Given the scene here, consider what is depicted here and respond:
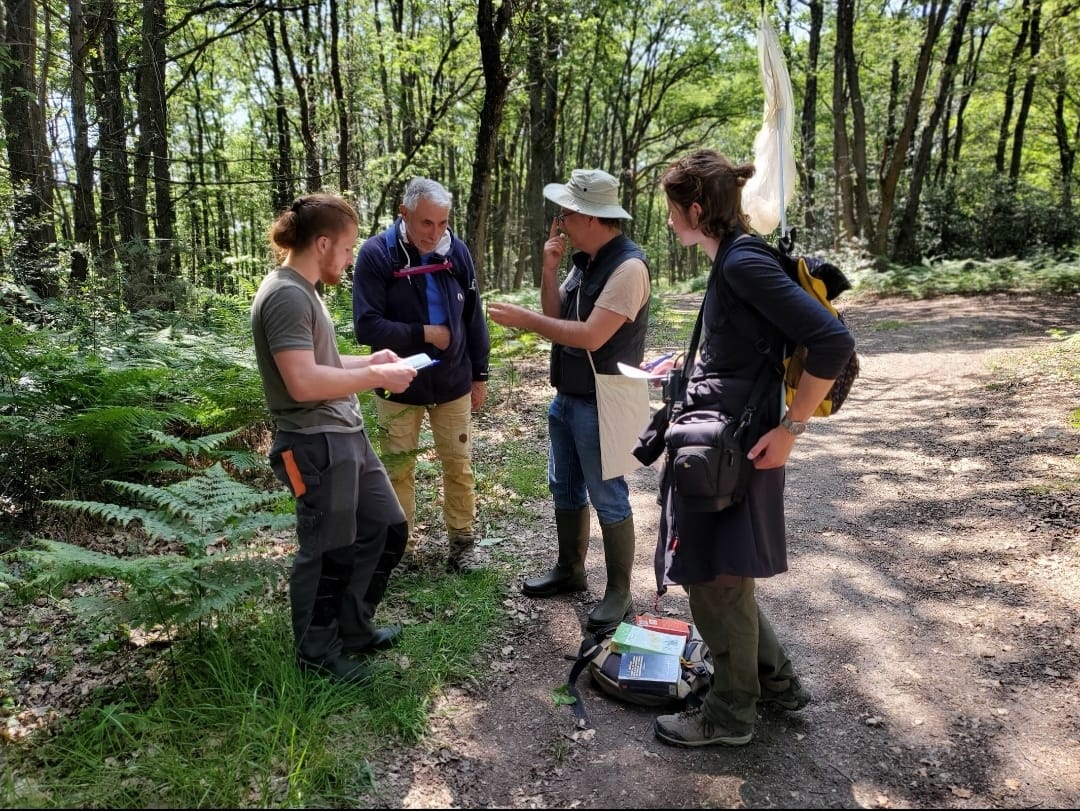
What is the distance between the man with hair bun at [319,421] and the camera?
2740 millimetres

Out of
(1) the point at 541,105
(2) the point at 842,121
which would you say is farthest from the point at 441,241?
(2) the point at 842,121

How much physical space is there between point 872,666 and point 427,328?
117 inches

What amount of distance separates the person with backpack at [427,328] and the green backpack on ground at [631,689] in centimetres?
127

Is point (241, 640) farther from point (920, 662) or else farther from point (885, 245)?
point (885, 245)

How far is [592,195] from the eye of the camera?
346cm

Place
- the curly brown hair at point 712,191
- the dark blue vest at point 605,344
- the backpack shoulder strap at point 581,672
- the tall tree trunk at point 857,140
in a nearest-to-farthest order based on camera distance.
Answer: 1. the curly brown hair at point 712,191
2. the backpack shoulder strap at point 581,672
3. the dark blue vest at point 605,344
4. the tall tree trunk at point 857,140

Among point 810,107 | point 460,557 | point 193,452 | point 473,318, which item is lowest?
point 460,557

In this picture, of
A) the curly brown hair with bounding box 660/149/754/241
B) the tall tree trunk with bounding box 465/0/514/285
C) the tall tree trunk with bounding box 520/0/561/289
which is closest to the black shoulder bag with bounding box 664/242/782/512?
the curly brown hair with bounding box 660/149/754/241

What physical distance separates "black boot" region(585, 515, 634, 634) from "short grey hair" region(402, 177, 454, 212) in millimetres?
2099

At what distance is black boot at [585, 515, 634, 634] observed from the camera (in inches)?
147

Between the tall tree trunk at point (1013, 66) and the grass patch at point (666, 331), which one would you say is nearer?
the grass patch at point (666, 331)

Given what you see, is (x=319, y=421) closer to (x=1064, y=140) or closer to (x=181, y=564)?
(x=181, y=564)

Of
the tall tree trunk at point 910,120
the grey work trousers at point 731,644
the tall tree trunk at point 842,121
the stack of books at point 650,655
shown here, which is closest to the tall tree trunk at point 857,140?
the tall tree trunk at point 842,121

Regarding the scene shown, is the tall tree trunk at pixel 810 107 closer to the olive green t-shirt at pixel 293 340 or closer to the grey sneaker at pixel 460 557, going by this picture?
the grey sneaker at pixel 460 557
